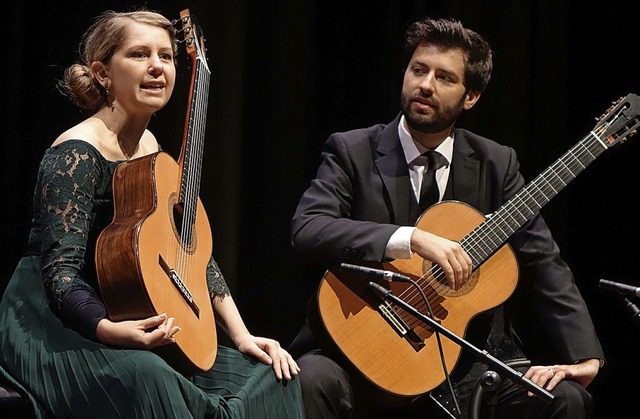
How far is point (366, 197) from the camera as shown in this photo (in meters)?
3.02

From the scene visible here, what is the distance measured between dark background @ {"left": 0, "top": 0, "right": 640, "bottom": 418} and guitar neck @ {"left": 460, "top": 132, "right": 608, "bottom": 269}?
59 centimetres

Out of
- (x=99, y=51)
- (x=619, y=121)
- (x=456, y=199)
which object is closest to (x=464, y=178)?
(x=456, y=199)

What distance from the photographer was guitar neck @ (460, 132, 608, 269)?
2904mm

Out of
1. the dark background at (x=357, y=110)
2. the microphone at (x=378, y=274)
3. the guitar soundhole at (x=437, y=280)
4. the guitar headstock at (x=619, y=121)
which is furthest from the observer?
the dark background at (x=357, y=110)

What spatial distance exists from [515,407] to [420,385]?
34 cm

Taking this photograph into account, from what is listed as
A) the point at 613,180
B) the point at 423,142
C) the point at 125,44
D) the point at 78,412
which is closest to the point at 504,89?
the point at 613,180

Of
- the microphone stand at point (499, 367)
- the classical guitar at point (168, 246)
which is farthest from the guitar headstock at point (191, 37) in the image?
the microphone stand at point (499, 367)

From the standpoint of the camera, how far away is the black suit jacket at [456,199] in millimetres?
2951

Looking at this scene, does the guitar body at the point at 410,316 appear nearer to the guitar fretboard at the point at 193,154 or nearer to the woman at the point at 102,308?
the woman at the point at 102,308

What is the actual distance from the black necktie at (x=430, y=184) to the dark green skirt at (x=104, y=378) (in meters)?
0.85

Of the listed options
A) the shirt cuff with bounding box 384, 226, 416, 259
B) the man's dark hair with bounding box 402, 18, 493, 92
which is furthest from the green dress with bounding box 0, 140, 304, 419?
the man's dark hair with bounding box 402, 18, 493, 92

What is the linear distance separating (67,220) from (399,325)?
1.07 m

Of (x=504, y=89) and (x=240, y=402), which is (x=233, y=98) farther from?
(x=240, y=402)

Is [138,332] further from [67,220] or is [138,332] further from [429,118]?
[429,118]
